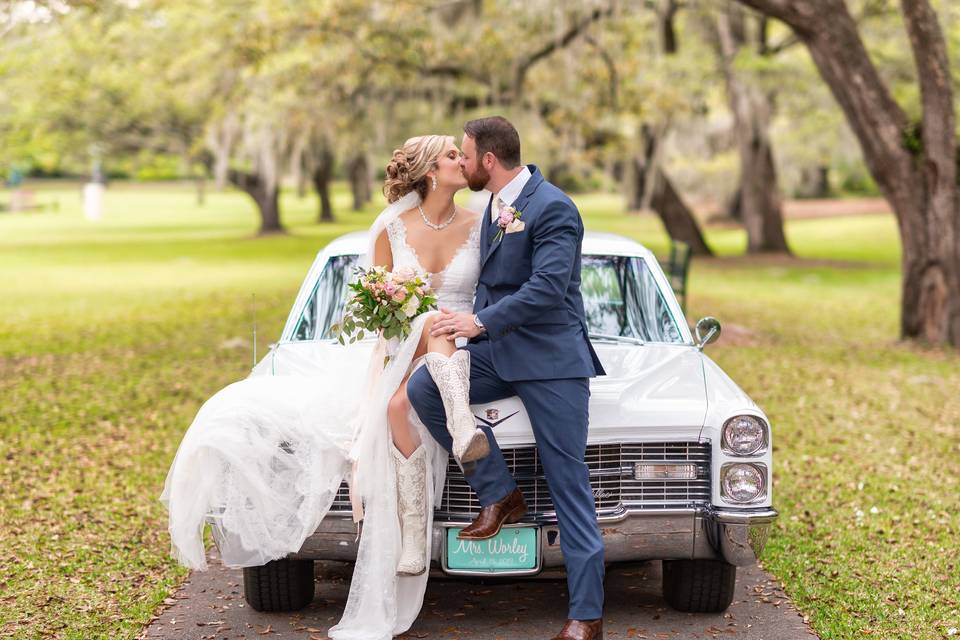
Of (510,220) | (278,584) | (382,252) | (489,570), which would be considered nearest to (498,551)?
(489,570)

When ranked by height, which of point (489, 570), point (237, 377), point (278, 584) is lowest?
point (237, 377)

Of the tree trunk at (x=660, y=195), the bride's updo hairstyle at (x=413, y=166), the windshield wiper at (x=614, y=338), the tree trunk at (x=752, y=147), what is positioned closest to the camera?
the bride's updo hairstyle at (x=413, y=166)

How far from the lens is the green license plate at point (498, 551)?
4.62 meters

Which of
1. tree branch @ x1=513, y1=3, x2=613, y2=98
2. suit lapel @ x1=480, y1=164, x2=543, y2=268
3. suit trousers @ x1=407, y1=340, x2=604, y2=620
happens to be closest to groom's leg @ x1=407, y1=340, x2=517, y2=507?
suit trousers @ x1=407, y1=340, x2=604, y2=620

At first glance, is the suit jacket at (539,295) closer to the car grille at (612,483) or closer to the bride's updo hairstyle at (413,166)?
the car grille at (612,483)

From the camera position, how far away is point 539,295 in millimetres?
4539

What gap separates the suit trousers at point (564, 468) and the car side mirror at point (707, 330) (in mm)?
987

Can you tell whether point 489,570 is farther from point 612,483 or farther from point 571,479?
point 612,483

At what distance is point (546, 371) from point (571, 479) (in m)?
0.42

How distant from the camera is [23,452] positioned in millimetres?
8789

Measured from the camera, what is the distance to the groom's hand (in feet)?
15.1

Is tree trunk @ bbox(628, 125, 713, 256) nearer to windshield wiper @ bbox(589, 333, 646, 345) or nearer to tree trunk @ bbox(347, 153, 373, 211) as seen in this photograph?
windshield wiper @ bbox(589, 333, 646, 345)

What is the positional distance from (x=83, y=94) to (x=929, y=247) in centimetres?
2657

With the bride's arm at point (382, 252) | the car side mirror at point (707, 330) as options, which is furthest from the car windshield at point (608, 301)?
the bride's arm at point (382, 252)
